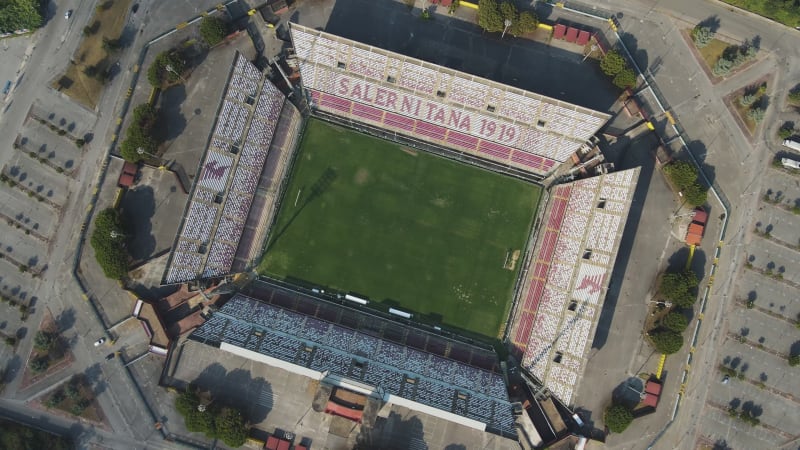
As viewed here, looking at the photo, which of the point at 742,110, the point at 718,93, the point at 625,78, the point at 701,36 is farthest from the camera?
the point at 718,93

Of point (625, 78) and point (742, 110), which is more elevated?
point (742, 110)

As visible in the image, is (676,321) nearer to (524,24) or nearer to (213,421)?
(524,24)

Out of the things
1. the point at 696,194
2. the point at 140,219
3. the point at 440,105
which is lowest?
the point at 140,219

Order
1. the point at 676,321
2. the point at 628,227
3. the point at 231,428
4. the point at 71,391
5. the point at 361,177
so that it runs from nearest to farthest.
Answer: the point at 231,428 → the point at 676,321 → the point at 71,391 → the point at 628,227 → the point at 361,177

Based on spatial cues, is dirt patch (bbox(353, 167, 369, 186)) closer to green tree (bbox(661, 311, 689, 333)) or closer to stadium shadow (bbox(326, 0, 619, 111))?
stadium shadow (bbox(326, 0, 619, 111))

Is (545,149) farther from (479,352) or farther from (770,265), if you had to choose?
(770,265)

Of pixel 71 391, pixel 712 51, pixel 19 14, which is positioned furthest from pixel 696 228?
pixel 19 14

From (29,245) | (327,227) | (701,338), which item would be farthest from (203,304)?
(701,338)
